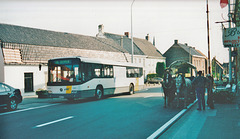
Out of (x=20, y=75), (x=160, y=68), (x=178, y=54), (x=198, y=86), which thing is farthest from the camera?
(x=178, y=54)

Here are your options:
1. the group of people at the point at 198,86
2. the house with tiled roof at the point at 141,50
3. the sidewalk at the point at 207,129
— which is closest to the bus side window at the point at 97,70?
the group of people at the point at 198,86

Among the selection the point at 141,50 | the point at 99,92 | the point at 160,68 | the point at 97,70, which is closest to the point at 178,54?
the point at 160,68

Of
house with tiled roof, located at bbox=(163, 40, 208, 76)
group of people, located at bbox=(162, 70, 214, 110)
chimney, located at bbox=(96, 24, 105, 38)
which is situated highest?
chimney, located at bbox=(96, 24, 105, 38)

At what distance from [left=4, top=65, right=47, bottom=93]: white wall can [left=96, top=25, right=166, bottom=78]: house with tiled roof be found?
31.7m

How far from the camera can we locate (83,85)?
51.5 ft

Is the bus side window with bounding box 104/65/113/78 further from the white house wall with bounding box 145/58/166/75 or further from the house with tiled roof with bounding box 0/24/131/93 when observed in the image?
the white house wall with bounding box 145/58/166/75

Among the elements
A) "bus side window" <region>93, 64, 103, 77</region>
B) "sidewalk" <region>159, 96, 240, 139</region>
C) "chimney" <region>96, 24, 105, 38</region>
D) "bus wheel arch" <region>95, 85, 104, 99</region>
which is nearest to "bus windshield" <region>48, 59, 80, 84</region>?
"bus side window" <region>93, 64, 103, 77</region>

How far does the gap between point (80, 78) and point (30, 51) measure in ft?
45.3

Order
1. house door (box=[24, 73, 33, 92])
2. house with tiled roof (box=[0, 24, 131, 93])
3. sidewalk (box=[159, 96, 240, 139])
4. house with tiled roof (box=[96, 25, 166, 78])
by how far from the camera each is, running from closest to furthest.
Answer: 1. sidewalk (box=[159, 96, 240, 139])
2. house with tiled roof (box=[0, 24, 131, 93])
3. house door (box=[24, 73, 33, 92])
4. house with tiled roof (box=[96, 25, 166, 78])

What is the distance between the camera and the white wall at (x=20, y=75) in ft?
76.9

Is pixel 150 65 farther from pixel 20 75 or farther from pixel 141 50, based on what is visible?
pixel 20 75

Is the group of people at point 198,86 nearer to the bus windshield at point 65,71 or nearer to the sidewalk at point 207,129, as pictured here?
the sidewalk at point 207,129

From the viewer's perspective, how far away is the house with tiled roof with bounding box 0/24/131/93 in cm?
2450

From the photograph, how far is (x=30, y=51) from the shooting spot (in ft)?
88.2
